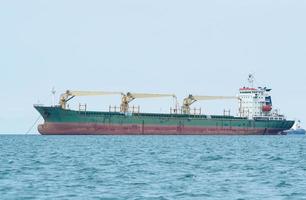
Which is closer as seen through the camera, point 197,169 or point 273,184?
point 273,184

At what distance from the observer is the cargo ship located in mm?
115500

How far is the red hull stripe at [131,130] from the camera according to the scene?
115 m

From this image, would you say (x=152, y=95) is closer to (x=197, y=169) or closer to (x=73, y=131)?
(x=73, y=131)

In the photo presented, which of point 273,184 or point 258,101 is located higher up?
point 258,101

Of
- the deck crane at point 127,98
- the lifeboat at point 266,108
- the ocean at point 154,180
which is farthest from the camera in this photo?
the lifeboat at point 266,108

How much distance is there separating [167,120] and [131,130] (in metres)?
7.50

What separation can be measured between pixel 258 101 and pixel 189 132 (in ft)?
74.8

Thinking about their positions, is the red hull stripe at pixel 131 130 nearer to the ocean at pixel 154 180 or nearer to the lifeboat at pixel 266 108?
the lifeboat at pixel 266 108

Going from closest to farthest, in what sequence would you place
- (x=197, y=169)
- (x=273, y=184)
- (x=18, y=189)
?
(x=18, y=189) < (x=273, y=184) < (x=197, y=169)

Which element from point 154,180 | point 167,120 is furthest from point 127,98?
point 154,180

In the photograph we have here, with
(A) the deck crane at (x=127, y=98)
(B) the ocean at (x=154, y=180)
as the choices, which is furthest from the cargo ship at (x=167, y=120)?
(B) the ocean at (x=154, y=180)

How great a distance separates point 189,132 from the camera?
127m

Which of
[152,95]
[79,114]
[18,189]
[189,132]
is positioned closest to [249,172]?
[18,189]

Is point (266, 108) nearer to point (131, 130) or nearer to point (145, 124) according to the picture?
point (145, 124)
